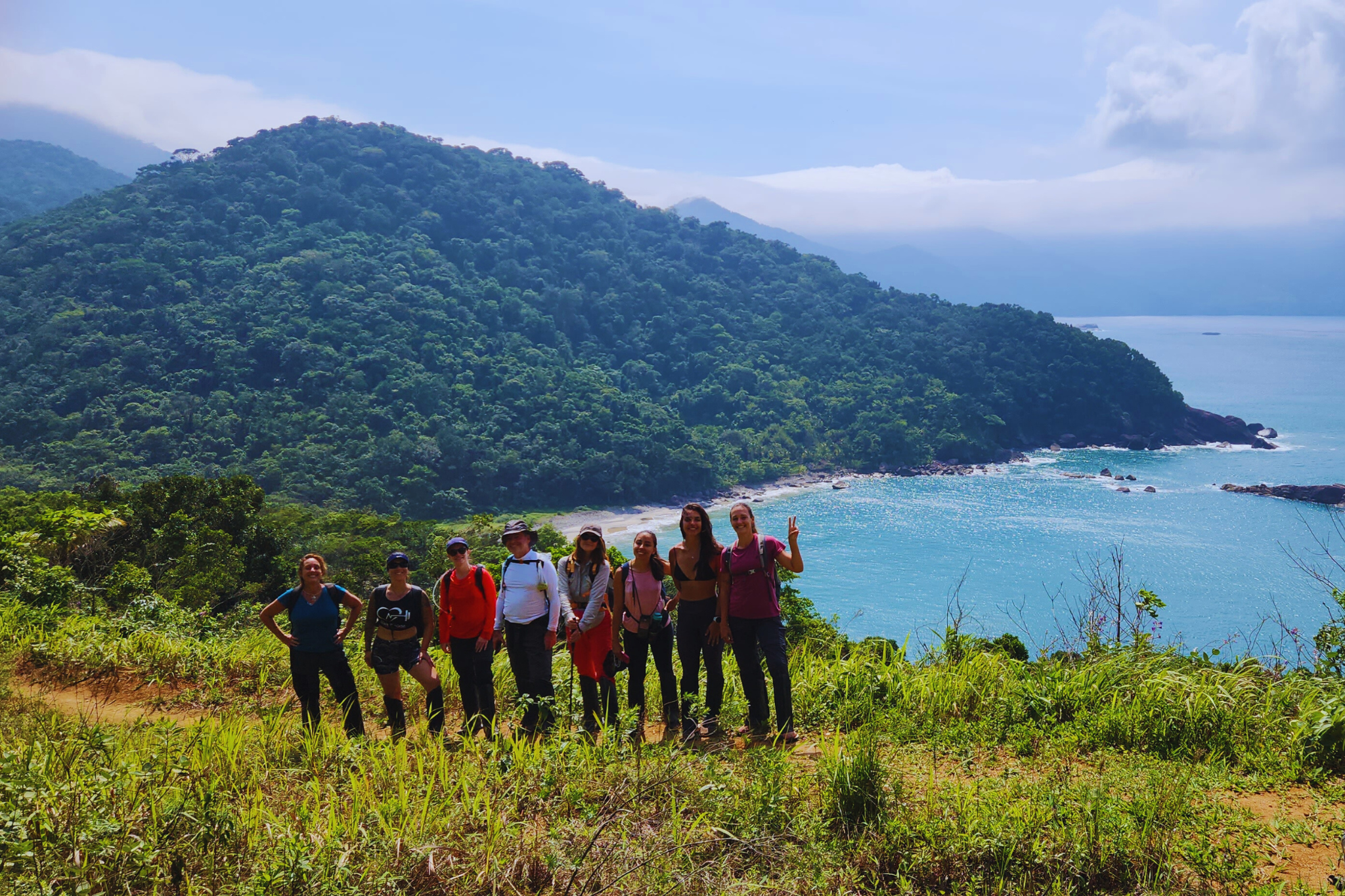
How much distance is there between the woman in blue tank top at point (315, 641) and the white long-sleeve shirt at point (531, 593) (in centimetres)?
93

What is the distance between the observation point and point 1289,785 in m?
3.41

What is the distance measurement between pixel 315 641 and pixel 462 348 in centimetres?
5917

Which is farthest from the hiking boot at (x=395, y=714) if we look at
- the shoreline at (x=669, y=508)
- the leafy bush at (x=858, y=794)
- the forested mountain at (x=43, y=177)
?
the forested mountain at (x=43, y=177)

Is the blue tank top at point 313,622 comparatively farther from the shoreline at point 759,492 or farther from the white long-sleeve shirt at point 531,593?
the shoreline at point 759,492

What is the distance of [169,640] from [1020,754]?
579cm

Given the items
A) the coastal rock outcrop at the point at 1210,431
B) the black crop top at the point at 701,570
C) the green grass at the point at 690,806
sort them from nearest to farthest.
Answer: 1. the green grass at the point at 690,806
2. the black crop top at the point at 701,570
3. the coastal rock outcrop at the point at 1210,431

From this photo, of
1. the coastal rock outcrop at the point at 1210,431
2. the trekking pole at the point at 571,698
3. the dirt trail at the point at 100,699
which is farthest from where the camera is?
the coastal rock outcrop at the point at 1210,431

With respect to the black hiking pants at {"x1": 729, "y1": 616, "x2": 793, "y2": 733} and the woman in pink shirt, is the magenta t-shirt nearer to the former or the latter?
the black hiking pants at {"x1": 729, "y1": 616, "x2": 793, "y2": 733}

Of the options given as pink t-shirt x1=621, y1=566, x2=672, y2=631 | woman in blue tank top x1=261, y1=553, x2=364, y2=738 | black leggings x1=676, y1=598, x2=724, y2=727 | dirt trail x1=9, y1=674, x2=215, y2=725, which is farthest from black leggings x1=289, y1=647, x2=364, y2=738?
black leggings x1=676, y1=598, x2=724, y2=727

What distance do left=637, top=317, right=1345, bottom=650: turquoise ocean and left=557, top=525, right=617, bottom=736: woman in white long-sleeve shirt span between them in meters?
20.9

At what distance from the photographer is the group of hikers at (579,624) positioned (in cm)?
410

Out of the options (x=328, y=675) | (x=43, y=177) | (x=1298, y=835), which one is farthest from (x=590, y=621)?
(x=43, y=177)

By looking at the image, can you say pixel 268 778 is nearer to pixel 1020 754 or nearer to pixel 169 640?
pixel 169 640

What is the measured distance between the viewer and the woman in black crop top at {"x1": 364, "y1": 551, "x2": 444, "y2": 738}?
4227 mm
